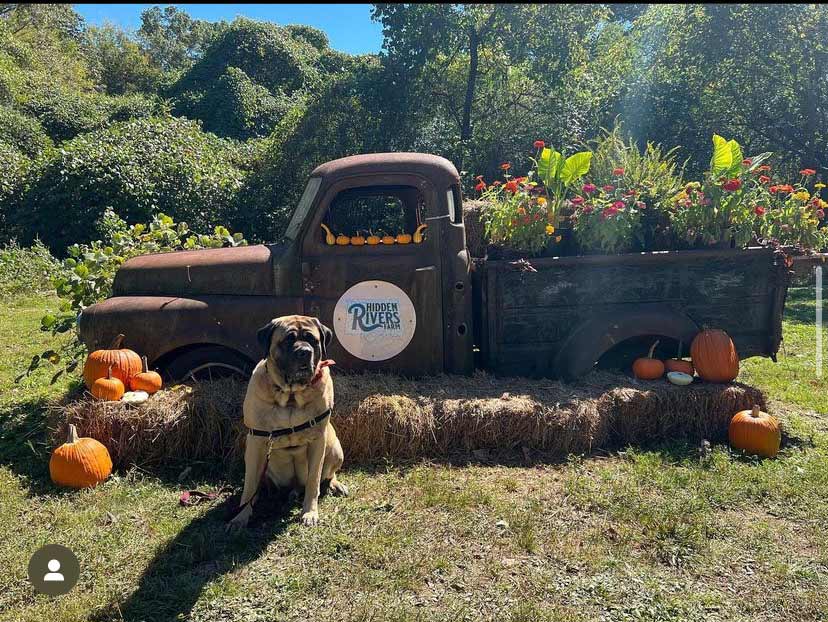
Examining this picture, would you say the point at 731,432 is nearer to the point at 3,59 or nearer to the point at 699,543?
the point at 699,543

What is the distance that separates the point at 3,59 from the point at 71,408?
22.7m

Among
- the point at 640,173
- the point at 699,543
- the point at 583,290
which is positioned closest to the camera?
the point at 699,543

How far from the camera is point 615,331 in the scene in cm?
495

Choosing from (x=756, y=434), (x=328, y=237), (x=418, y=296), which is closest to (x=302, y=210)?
(x=328, y=237)

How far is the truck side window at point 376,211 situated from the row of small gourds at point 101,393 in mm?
1750

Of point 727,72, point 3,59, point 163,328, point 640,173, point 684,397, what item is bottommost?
point 684,397

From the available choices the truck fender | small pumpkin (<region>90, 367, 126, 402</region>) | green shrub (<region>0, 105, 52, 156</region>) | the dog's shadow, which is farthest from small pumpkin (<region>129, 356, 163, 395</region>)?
green shrub (<region>0, 105, 52, 156</region>)

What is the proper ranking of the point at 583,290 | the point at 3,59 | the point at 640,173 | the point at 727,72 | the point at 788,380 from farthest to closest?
the point at 3,59
the point at 727,72
the point at 788,380
the point at 640,173
the point at 583,290

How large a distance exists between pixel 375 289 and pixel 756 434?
3073 millimetres

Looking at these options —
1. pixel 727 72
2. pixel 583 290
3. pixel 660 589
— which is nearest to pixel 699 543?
pixel 660 589

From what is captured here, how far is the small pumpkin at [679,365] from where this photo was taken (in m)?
5.05

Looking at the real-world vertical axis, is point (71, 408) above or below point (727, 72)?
below

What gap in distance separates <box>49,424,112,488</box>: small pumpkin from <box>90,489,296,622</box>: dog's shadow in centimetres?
92

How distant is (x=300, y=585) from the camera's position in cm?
311
